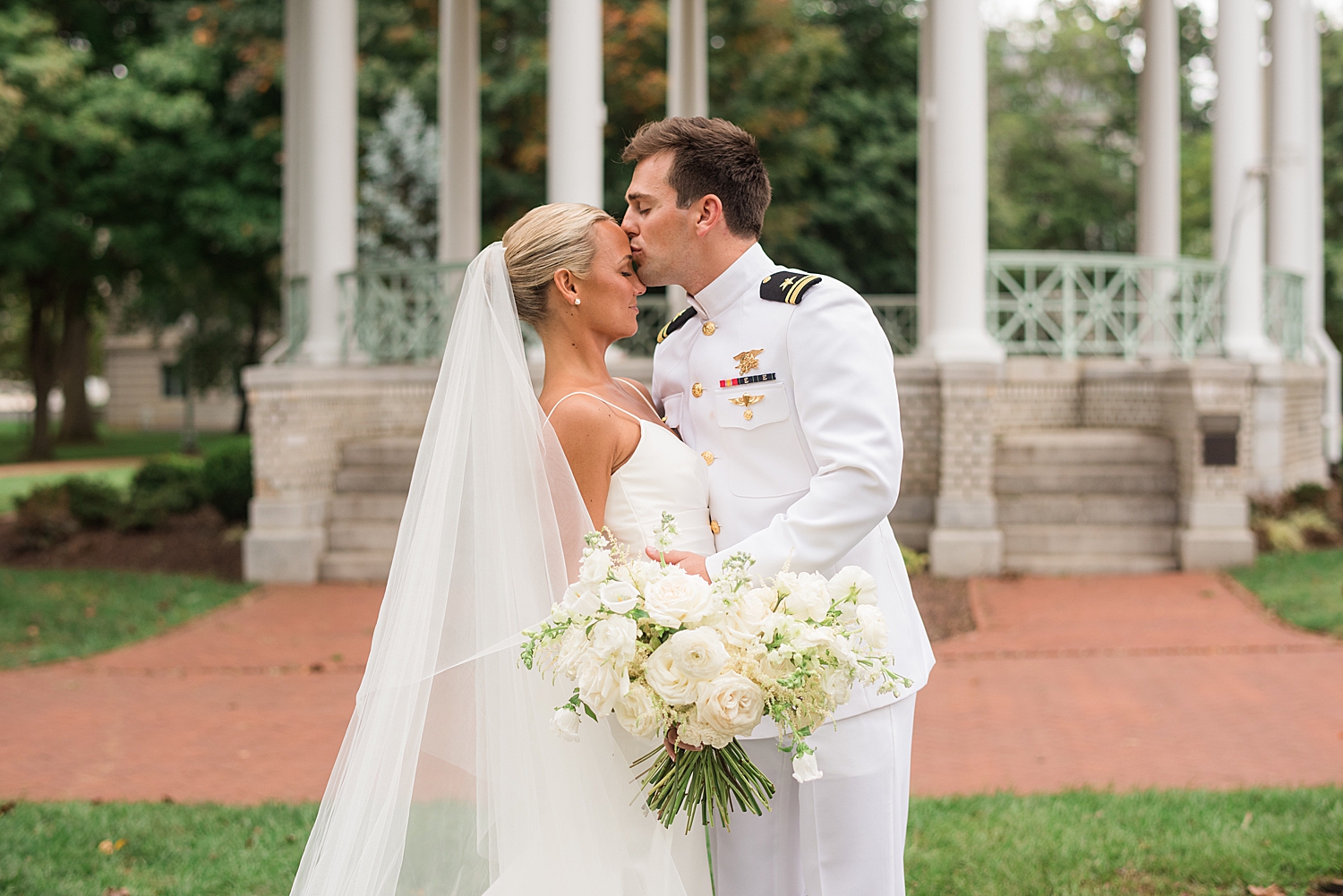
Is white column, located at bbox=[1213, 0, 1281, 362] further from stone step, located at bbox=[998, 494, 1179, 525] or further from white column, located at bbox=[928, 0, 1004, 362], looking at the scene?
white column, located at bbox=[928, 0, 1004, 362]

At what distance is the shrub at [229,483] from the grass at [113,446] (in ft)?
46.7

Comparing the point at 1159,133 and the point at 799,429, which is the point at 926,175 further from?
the point at 799,429

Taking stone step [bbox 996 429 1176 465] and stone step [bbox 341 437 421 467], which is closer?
stone step [bbox 996 429 1176 465]

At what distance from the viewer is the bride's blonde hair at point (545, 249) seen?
9.51 feet

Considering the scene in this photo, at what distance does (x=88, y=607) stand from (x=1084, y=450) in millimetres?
9059

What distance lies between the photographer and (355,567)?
11.5 m

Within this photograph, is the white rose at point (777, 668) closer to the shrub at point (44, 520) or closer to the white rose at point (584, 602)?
the white rose at point (584, 602)

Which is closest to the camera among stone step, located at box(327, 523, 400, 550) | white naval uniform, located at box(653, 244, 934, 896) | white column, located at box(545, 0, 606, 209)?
white naval uniform, located at box(653, 244, 934, 896)

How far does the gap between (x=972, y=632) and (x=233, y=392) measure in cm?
4314

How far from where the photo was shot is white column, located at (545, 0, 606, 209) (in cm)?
1111

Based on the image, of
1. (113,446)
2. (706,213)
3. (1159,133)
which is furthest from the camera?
(113,446)

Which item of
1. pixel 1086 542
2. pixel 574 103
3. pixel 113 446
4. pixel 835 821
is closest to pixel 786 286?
pixel 835 821

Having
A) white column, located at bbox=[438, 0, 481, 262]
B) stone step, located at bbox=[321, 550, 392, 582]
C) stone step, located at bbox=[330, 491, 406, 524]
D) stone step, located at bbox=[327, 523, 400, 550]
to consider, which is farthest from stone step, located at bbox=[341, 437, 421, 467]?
white column, located at bbox=[438, 0, 481, 262]

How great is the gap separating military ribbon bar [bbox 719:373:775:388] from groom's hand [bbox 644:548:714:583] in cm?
45
